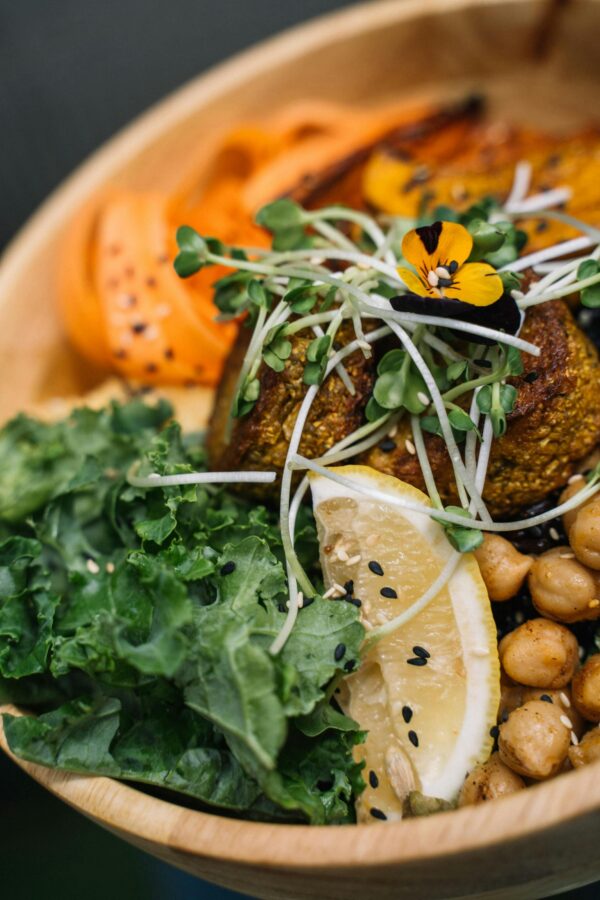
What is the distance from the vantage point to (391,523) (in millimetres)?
1648

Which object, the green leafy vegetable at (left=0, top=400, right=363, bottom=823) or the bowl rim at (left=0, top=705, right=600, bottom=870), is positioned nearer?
the bowl rim at (left=0, top=705, right=600, bottom=870)

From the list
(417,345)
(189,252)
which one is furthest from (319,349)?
(189,252)

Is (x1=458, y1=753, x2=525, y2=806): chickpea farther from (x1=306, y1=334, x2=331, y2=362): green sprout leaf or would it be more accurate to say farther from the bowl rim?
(x1=306, y1=334, x2=331, y2=362): green sprout leaf

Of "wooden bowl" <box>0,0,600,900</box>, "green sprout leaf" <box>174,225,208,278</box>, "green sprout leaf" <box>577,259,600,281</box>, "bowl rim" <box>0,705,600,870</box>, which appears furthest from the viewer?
"wooden bowl" <box>0,0,600,900</box>

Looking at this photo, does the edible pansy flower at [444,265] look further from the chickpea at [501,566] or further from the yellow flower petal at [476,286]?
the chickpea at [501,566]

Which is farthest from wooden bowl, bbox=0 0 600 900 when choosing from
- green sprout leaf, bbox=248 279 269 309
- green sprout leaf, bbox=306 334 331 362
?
green sprout leaf, bbox=306 334 331 362

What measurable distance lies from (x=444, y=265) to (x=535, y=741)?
0.92 meters

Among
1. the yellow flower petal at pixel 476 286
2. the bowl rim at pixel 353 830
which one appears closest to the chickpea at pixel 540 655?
the bowl rim at pixel 353 830

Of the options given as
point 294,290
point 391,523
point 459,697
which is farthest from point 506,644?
point 294,290

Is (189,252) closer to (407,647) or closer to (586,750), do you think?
(407,647)

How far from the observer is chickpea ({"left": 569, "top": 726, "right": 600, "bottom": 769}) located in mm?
1505

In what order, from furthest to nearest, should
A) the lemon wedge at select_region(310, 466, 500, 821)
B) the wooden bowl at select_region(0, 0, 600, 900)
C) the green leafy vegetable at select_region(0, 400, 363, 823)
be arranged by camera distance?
the wooden bowl at select_region(0, 0, 600, 900) → the lemon wedge at select_region(310, 466, 500, 821) → the green leafy vegetable at select_region(0, 400, 363, 823)

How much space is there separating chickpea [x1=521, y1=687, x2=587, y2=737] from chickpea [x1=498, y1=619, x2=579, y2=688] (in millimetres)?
17

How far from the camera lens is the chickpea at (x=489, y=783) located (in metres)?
1.51
